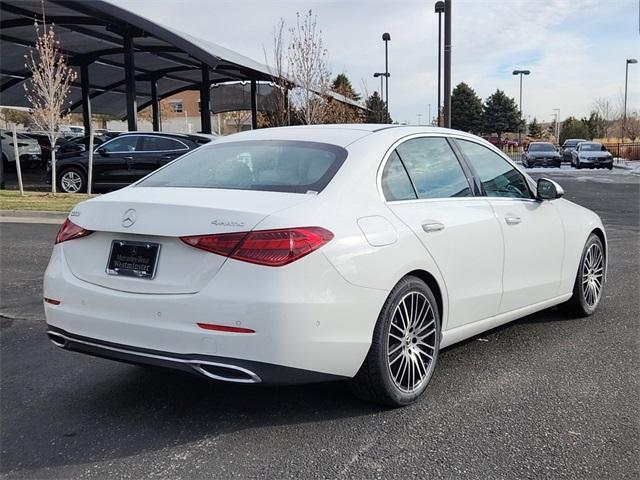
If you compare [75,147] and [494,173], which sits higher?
[75,147]

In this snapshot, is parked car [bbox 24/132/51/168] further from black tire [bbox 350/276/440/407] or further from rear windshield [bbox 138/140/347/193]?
black tire [bbox 350/276/440/407]

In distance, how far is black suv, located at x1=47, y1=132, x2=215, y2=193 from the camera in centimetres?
1619

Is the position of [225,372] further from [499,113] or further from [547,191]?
[499,113]

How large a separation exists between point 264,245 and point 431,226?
3.97 feet

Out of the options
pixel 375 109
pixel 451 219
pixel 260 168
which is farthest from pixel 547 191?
pixel 375 109

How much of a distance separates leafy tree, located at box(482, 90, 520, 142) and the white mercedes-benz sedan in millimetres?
73413

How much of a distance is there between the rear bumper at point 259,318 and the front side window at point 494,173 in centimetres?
171

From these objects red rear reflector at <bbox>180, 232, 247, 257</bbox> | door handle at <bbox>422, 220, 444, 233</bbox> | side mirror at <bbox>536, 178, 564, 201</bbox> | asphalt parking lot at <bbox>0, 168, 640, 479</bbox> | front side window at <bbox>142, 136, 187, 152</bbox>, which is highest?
front side window at <bbox>142, 136, 187, 152</bbox>

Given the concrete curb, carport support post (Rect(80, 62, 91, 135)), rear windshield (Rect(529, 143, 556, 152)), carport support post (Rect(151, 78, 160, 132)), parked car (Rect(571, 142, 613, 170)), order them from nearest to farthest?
1. the concrete curb
2. carport support post (Rect(80, 62, 91, 135))
3. carport support post (Rect(151, 78, 160, 132))
4. parked car (Rect(571, 142, 613, 170))
5. rear windshield (Rect(529, 143, 556, 152))

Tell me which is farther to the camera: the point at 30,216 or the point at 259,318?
the point at 30,216

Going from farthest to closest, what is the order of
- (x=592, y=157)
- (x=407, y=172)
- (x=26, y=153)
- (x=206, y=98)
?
(x=592, y=157) < (x=206, y=98) < (x=26, y=153) < (x=407, y=172)

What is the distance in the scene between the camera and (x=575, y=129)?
65.1 m

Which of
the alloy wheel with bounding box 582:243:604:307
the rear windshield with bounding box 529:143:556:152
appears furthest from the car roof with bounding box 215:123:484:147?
the rear windshield with bounding box 529:143:556:152

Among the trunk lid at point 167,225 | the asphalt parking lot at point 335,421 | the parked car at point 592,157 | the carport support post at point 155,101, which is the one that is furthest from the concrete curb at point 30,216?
the parked car at point 592,157
